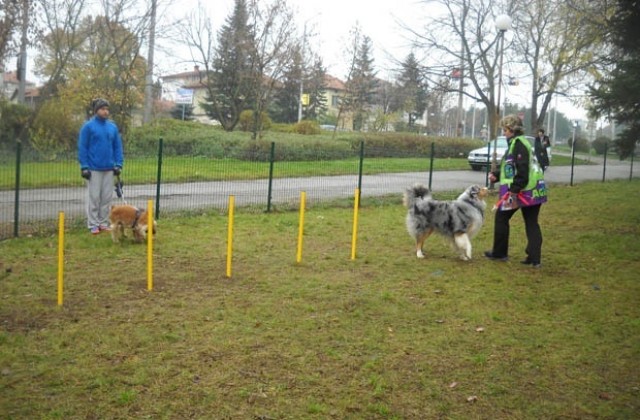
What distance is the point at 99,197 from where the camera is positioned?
29.3ft

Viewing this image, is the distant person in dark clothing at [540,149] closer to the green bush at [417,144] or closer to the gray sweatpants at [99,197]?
the green bush at [417,144]

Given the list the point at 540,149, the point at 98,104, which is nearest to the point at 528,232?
the point at 98,104

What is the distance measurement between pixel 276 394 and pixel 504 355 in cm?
195

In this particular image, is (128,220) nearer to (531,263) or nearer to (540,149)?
(531,263)

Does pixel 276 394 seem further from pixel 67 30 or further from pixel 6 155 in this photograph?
pixel 67 30

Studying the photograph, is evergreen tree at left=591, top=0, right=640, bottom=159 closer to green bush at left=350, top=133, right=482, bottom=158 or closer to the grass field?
the grass field

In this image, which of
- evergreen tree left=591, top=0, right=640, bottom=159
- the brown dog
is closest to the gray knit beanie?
the brown dog

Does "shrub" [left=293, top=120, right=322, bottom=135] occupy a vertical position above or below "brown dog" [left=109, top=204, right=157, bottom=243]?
above

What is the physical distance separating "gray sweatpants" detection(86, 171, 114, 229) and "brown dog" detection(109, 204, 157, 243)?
74 cm

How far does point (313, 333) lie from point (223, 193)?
7.83 metres

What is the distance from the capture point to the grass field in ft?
12.6

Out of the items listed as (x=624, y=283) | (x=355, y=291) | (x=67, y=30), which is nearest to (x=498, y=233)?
(x=624, y=283)

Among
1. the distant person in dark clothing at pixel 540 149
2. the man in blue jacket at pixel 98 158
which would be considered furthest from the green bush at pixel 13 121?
the distant person in dark clothing at pixel 540 149

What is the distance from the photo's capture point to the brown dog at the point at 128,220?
8242 millimetres
